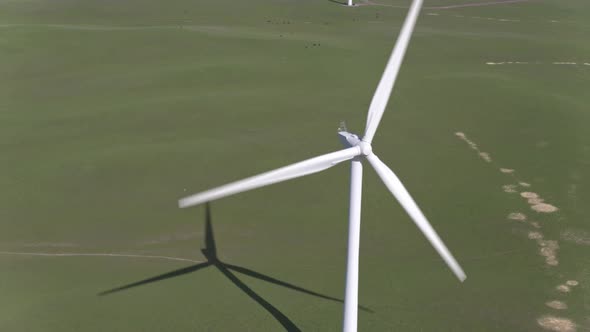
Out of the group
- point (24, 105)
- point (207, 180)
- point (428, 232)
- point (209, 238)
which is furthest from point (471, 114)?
point (24, 105)

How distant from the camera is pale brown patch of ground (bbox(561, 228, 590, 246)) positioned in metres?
50.7

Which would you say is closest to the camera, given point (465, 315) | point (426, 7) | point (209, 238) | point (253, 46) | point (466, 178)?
point (465, 315)

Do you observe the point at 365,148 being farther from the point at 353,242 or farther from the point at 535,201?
the point at 535,201

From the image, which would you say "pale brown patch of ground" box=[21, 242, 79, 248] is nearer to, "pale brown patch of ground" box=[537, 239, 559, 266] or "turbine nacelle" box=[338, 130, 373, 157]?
"turbine nacelle" box=[338, 130, 373, 157]

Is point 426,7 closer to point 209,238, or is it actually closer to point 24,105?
point 24,105

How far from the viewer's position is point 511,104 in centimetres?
8119

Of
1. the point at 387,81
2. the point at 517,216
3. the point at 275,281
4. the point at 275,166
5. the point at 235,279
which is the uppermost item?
the point at 387,81

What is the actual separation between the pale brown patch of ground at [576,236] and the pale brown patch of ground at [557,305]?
373 inches

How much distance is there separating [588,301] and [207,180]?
123 feet

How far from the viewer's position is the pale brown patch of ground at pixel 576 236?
50688 millimetres

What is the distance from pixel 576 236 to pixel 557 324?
1320cm

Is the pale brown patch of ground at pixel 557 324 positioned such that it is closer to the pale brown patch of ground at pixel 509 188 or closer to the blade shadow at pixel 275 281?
the blade shadow at pixel 275 281

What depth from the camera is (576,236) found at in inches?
2024

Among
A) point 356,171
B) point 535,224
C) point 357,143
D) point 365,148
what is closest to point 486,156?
point 535,224
